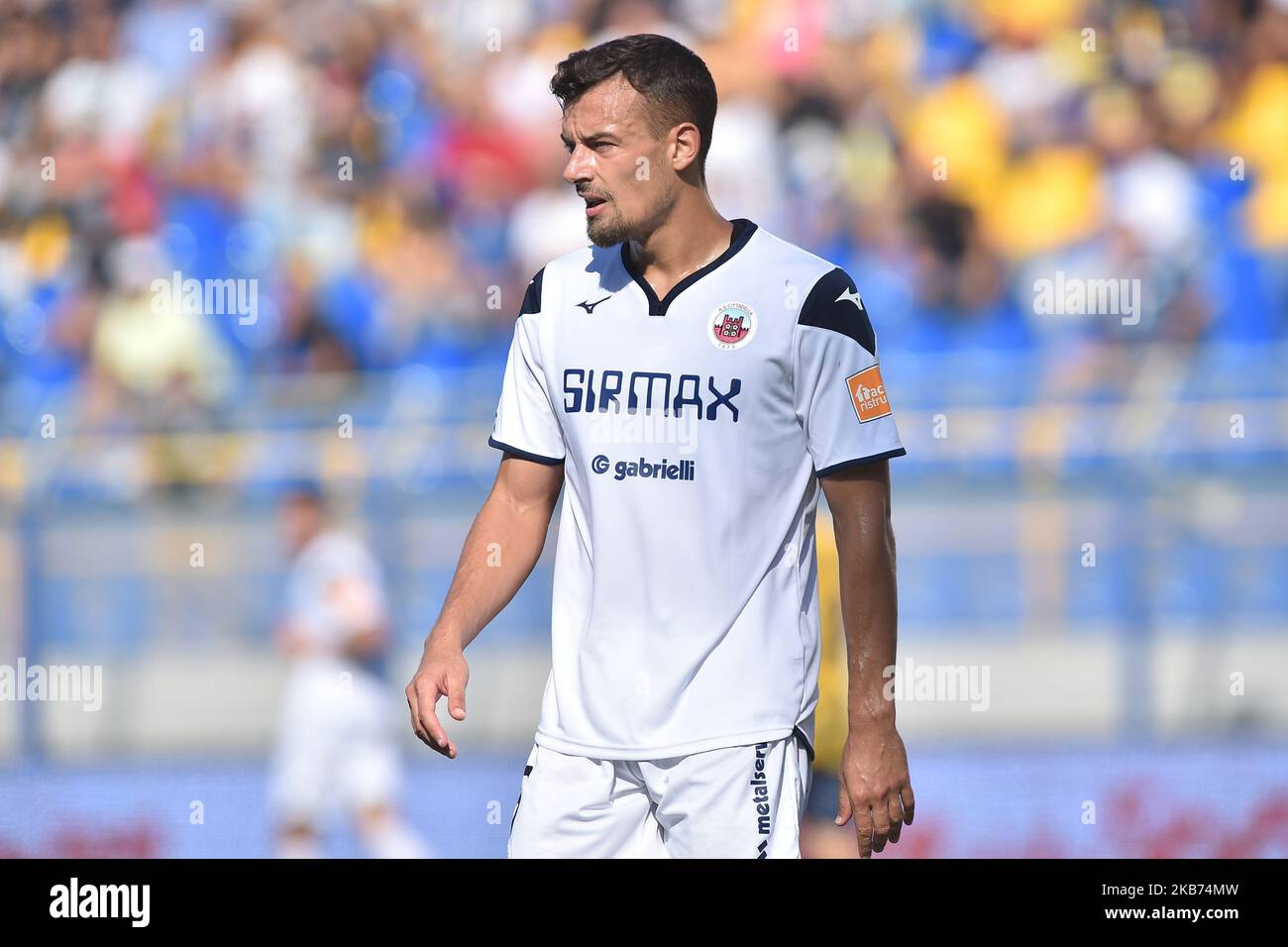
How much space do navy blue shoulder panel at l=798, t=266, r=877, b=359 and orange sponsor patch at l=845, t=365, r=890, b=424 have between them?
0.05 m

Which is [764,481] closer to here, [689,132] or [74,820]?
[689,132]

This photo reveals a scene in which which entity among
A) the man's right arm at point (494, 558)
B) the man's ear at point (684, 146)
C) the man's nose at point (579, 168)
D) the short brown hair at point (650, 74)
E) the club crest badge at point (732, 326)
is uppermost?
the short brown hair at point (650, 74)

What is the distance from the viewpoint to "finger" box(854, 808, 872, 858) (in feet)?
9.14

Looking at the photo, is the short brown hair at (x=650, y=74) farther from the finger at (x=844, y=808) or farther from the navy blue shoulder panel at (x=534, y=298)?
the finger at (x=844, y=808)

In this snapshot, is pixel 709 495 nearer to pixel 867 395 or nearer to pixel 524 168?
pixel 867 395

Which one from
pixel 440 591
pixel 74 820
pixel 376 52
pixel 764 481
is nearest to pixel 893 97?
pixel 376 52

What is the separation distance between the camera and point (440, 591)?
5.68 m

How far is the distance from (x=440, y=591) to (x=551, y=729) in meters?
2.81

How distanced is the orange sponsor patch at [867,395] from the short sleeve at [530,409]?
557 mm

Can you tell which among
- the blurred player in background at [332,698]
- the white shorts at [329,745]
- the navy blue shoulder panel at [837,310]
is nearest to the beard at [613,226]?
the navy blue shoulder panel at [837,310]

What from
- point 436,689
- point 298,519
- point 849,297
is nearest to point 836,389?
point 849,297

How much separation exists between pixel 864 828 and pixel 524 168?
5.66 metres

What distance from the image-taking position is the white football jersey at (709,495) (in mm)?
2850

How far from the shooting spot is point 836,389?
2.87 meters
